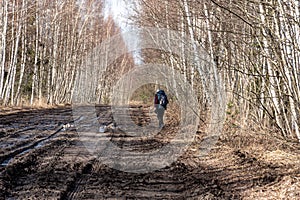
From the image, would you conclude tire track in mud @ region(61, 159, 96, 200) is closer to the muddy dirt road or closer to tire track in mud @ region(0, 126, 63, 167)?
the muddy dirt road

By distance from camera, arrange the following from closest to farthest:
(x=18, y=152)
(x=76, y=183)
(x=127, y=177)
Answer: (x=76, y=183)
(x=127, y=177)
(x=18, y=152)

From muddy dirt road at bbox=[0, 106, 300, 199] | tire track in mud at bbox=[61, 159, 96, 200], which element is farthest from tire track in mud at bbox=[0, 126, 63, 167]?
tire track in mud at bbox=[61, 159, 96, 200]

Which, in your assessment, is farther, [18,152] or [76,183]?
[18,152]

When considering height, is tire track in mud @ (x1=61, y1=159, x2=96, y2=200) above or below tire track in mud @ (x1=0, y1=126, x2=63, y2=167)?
below

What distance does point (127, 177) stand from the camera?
743 centimetres

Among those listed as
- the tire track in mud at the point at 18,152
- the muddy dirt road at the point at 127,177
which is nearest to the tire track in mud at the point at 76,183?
the muddy dirt road at the point at 127,177

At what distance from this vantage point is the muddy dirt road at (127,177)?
6145 mm

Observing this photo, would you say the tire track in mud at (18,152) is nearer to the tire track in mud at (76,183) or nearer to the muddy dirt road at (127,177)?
the muddy dirt road at (127,177)

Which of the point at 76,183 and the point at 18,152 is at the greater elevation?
the point at 18,152

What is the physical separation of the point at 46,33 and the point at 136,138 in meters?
21.3

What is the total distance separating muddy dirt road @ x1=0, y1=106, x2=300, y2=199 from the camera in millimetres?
6145

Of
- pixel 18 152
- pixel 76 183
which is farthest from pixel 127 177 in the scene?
pixel 18 152

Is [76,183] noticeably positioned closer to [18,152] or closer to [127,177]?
[127,177]

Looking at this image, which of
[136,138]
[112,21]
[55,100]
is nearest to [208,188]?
[136,138]
